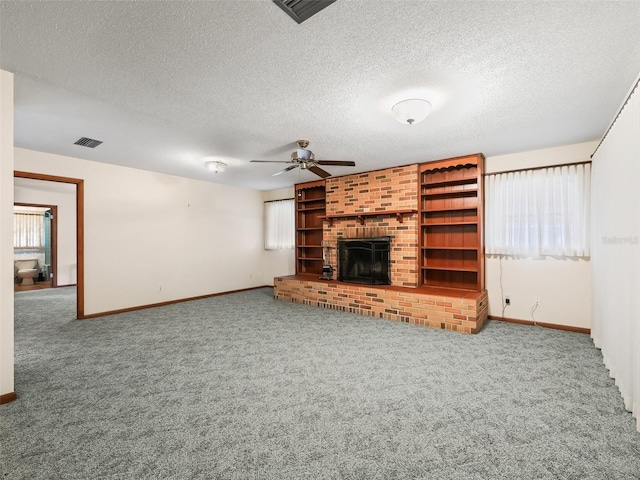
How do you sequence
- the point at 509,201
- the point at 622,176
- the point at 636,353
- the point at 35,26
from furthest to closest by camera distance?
1. the point at 509,201
2. the point at 622,176
3. the point at 636,353
4. the point at 35,26

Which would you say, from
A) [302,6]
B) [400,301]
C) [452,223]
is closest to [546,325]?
[452,223]

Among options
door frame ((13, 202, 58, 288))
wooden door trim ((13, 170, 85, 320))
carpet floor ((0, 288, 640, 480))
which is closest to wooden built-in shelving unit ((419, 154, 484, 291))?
carpet floor ((0, 288, 640, 480))

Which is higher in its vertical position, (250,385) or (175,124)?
(175,124)

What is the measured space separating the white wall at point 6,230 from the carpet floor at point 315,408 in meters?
0.31

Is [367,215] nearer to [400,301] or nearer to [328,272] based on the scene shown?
[328,272]

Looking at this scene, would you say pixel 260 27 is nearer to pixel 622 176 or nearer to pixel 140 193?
pixel 622 176

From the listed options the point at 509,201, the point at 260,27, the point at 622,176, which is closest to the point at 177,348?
the point at 260,27

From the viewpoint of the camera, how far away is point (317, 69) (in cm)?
216

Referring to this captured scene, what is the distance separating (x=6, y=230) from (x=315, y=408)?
8.74 feet

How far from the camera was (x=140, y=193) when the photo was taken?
5.31m

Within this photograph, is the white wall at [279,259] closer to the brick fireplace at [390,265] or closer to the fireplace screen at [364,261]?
the brick fireplace at [390,265]

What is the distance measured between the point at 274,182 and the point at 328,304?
2.96m

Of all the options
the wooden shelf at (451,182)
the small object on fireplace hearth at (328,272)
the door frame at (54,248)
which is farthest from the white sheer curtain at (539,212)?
the door frame at (54,248)

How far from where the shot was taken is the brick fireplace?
3.99 meters
